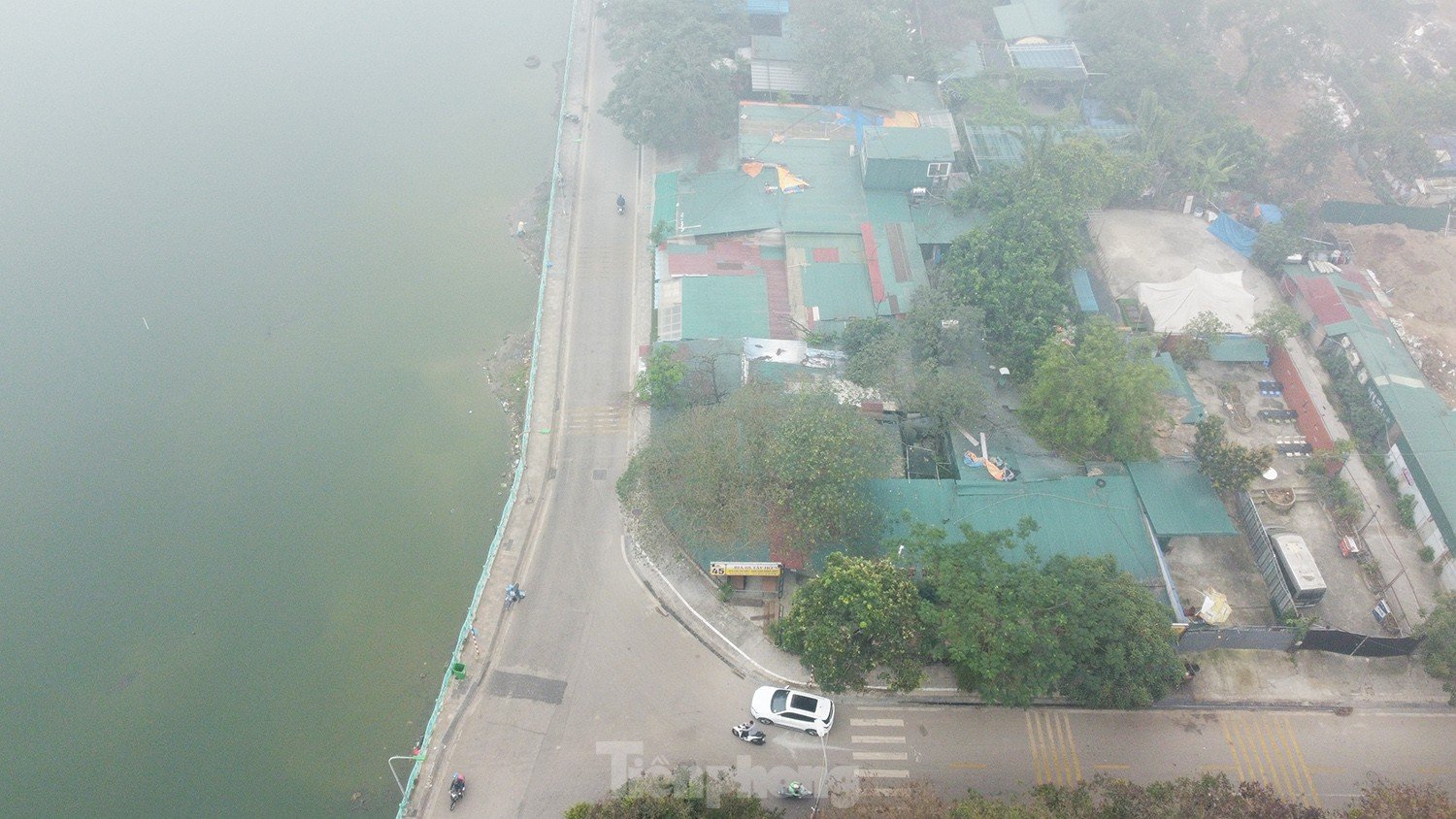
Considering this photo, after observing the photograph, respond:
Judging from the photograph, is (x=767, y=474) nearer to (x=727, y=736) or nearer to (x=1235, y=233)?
(x=727, y=736)

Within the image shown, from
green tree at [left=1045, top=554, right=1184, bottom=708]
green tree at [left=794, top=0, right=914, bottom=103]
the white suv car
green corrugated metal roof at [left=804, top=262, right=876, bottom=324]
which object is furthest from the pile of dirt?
the white suv car

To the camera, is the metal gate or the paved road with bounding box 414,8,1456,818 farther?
the metal gate

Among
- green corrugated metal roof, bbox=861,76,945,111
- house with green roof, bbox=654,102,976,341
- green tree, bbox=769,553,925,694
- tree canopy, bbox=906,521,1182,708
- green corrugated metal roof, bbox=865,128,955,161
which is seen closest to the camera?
tree canopy, bbox=906,521,1182,708

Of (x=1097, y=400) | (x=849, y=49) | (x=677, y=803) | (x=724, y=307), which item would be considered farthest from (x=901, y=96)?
(x=677, y=803)

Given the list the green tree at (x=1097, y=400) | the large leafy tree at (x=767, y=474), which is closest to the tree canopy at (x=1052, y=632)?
the large leafy tree at (x=767, y=474)

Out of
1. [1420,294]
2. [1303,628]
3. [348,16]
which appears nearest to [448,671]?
[1303,628]

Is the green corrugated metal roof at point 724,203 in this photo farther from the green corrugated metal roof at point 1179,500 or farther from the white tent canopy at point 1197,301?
the green corrugated metal roof at point 1179,500

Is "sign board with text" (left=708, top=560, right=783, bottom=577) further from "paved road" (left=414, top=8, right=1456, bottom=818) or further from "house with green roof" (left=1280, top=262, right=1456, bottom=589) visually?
"house with green roof" (left=1280, top=262, right=1456, bottom=589)
